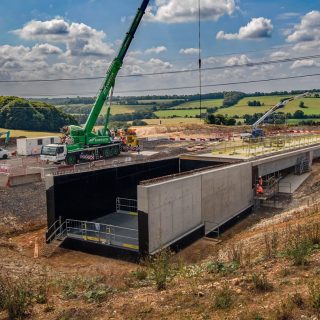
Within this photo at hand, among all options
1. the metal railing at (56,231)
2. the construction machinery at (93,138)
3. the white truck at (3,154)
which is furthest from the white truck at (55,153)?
the metal railing at (56,231)

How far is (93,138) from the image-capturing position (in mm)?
39969

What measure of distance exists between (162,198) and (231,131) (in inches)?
1979

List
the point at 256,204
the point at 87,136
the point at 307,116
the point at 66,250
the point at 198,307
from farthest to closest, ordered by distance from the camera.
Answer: the point at 307,116 < the point at 87,136 < the point at 256,204 < the point at 66,250 < the point at 198,307

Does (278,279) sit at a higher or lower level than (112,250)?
higher

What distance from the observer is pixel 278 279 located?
1038cm

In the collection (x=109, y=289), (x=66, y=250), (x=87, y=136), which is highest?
(x=87, y=136)

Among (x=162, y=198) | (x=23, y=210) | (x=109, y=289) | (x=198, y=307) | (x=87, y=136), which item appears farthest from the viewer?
(x=87, y=136)

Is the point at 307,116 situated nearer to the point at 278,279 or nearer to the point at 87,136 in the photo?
the point at 87,136

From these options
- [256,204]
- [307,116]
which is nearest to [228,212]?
[256,204]

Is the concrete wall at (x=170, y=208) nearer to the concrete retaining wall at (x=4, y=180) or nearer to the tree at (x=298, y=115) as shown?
the concrete retaining wall at (x=4, y=180)

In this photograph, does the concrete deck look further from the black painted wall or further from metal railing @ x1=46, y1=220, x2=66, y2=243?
metal railing @ x1=46, y1=220, x2=66, y2=243

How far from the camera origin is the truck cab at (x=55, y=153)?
36.0m

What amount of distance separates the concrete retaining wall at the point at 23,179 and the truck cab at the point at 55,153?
18.1 feet

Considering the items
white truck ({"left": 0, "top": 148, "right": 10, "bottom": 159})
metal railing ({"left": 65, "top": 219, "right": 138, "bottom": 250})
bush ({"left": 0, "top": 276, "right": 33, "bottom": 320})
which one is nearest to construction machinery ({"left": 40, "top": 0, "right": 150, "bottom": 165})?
white truck ({"left": 0, "top": 148, "right": 10, "bottom": 159})
